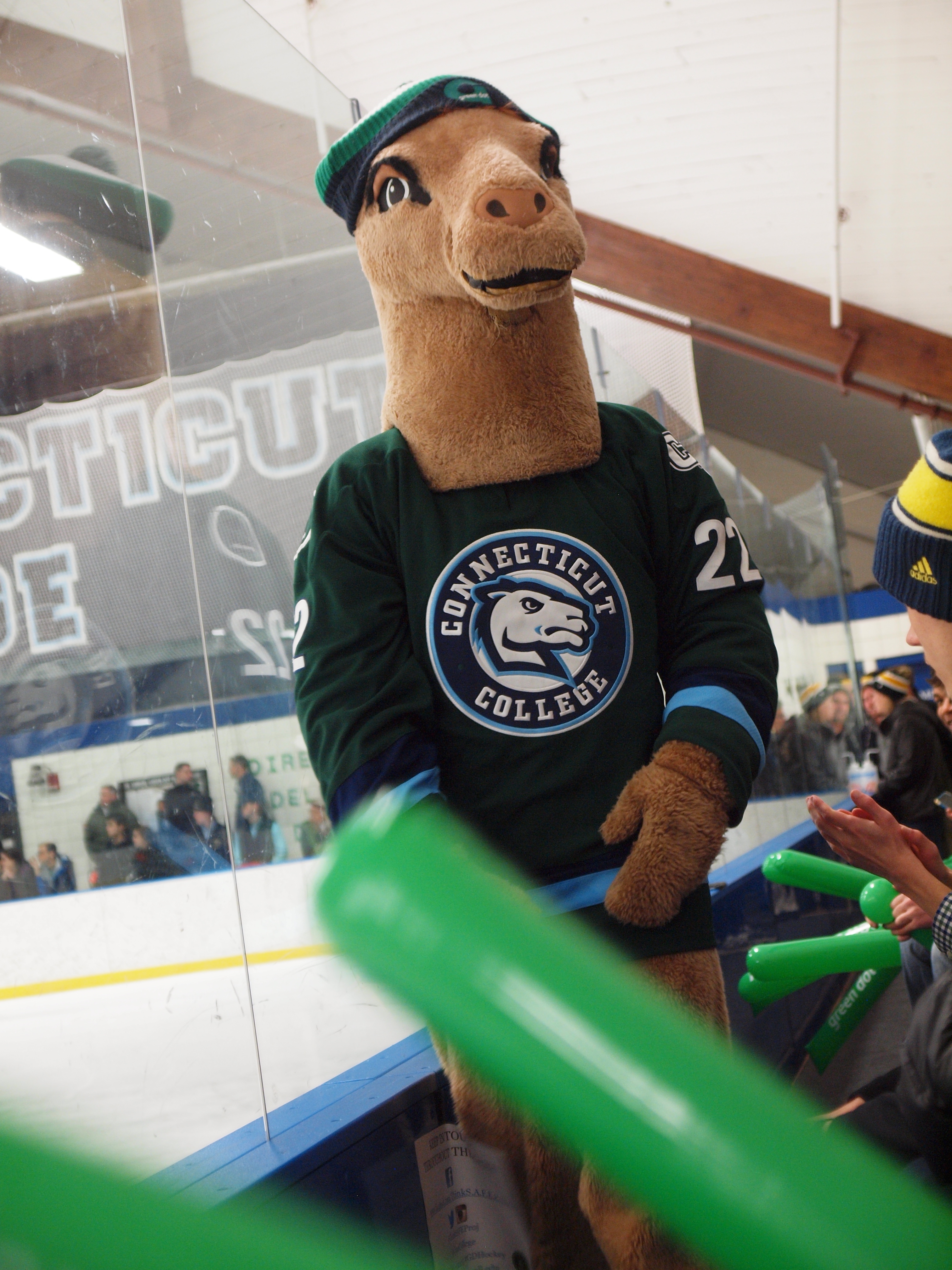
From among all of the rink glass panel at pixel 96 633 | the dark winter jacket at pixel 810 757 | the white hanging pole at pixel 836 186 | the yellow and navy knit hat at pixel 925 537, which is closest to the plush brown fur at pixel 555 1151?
the rink glass panel at pixel 96 633

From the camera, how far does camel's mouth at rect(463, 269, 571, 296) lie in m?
1.03

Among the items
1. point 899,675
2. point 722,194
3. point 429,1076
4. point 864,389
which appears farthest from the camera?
point 864,389

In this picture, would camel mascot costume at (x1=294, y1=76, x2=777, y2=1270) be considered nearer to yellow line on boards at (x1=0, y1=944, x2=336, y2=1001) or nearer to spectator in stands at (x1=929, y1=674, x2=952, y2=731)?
yellow line on boards at (x1=0, y1=944, x2=336, y2=1001)

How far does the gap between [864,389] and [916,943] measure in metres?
6.69

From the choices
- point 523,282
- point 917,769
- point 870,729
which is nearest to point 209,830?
point 523,282

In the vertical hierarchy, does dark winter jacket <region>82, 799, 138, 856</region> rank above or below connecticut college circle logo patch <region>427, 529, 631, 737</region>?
below

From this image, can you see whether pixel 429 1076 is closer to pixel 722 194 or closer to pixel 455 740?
pixel 455 740

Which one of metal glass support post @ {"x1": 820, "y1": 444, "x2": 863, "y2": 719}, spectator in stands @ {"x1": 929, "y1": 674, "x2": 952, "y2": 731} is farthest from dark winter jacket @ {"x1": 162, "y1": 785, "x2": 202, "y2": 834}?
metal glass support post @ {"x1": 820, "y1": 444, "x2": 863, "y2": 719}

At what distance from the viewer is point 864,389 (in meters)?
7.91

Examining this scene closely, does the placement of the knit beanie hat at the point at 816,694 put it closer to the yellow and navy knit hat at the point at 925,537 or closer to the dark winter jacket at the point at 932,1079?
the dark winter jacket at the point at 932,1079

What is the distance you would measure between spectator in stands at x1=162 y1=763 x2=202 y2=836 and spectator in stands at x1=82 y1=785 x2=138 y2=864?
A: 0.05 metres

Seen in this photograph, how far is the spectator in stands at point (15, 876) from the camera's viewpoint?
118 centimetres

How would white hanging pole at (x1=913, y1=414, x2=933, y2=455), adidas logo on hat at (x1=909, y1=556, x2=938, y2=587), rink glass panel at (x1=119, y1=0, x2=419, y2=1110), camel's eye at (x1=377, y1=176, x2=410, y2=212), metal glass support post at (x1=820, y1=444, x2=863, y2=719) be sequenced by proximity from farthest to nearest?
metal glass support post at (x1=820, y1=444, x2=863, y2=719)
white hanging pole at (x1=913, y1=414, x2=933, y2=455)
rink glass panel at (x1=119, y1=0, x2=419, y2=1110)
adidas logo on hat at (x1=909, y1=556, x2=938, y2=587)
camel's eye at (x1=377, y1=176, x2=410, y2=212)

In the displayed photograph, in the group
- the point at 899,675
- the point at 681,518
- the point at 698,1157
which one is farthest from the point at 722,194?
the point at 698,1157
